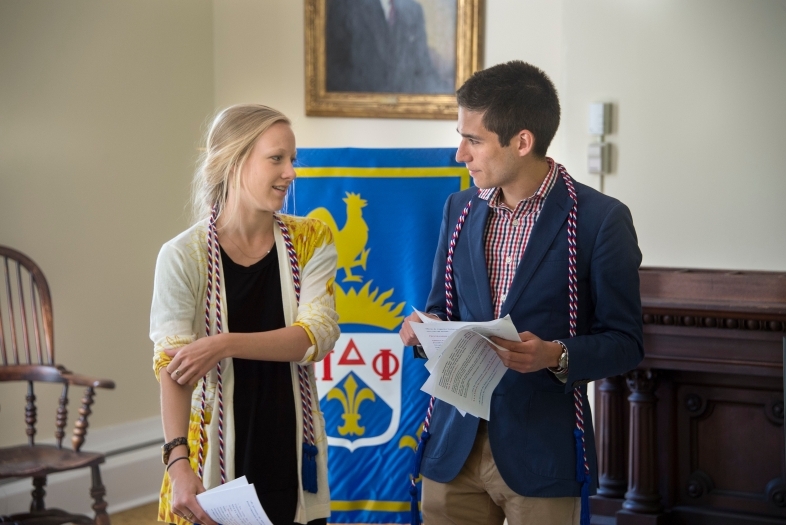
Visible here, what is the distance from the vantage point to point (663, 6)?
12.2 feet

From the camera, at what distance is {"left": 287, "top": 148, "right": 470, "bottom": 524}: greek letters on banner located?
285cm

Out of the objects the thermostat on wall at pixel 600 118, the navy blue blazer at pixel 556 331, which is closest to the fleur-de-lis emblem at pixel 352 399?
the navy blue blazer at pixel 556 331

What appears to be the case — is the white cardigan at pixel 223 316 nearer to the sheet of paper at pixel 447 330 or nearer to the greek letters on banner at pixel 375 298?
the sheet of paper at pixel 447 330

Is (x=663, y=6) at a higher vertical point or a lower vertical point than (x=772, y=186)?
higher

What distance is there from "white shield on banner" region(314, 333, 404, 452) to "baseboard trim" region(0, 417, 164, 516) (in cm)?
157

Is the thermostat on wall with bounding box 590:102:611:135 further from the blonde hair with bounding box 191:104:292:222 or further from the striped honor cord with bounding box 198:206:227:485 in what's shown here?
the striped honor cord with bounding box 198:206:227:485

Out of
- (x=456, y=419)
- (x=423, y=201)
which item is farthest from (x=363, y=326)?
(x=456, y=419)

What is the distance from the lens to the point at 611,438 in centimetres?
364

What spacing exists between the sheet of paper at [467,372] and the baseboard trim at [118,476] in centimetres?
259

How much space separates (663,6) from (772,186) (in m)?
0.88

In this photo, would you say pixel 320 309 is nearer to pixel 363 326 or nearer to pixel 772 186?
pixel 363 326

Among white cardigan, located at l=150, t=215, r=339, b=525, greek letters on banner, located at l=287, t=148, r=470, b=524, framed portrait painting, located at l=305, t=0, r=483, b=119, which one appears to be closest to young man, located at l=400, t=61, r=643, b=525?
white cardigan, located at l=150, t=215, r=339, b=525

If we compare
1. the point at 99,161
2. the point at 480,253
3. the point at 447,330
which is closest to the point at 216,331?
the point at 447,330

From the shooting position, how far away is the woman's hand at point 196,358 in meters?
1.55
